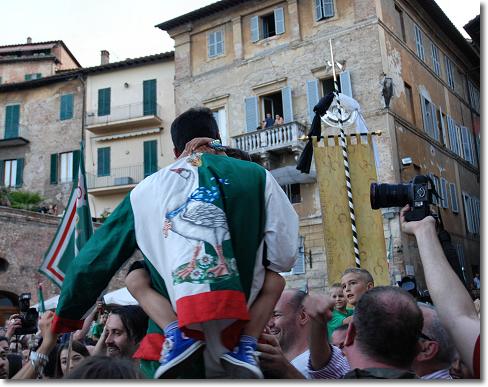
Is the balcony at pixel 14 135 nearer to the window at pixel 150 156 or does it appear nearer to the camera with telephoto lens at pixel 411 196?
the window at pixel 150 156

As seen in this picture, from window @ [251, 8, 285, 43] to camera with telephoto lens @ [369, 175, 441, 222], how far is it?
1908 cm

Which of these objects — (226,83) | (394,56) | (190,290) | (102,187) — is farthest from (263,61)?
(190,290)

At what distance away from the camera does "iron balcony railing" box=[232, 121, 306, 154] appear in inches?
739

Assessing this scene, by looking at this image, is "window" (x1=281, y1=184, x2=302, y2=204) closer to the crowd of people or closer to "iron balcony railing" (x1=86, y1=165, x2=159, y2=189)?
"iron balcony railing" (x1=86, y1=165, x2=159, y2=189)

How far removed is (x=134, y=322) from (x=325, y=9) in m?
18.2

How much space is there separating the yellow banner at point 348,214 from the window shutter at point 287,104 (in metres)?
11.6

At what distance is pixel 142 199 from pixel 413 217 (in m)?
1.17

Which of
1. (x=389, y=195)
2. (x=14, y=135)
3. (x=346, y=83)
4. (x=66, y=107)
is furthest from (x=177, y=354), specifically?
(x=14, y=135)

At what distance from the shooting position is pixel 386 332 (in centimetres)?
204

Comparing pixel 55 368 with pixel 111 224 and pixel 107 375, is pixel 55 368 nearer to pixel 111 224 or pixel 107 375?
pixel 111 224

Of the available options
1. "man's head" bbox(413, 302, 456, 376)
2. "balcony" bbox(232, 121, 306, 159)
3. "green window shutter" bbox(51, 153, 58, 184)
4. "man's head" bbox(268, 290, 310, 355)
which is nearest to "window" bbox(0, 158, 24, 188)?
"green window shutter" bbox(51, 153, 58, 184)

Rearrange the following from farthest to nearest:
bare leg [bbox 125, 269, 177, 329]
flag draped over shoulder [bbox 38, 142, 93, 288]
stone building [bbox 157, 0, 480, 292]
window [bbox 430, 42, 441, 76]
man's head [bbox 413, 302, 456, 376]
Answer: window [bbox 430, 42, 441, 76]
stone building [bbox 157, 0, 480, 292]
flag draped over shoulder [bbox 38, 142, 93, 288]
man's head [bbox 413, 302, 456, 376]
bare leg [bbox 125, 269, 177, 329]

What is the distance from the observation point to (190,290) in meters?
1.83

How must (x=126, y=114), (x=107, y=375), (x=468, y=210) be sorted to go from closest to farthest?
(x=107, y=375)
(x=468, y=210)
(x=126, y=114)
